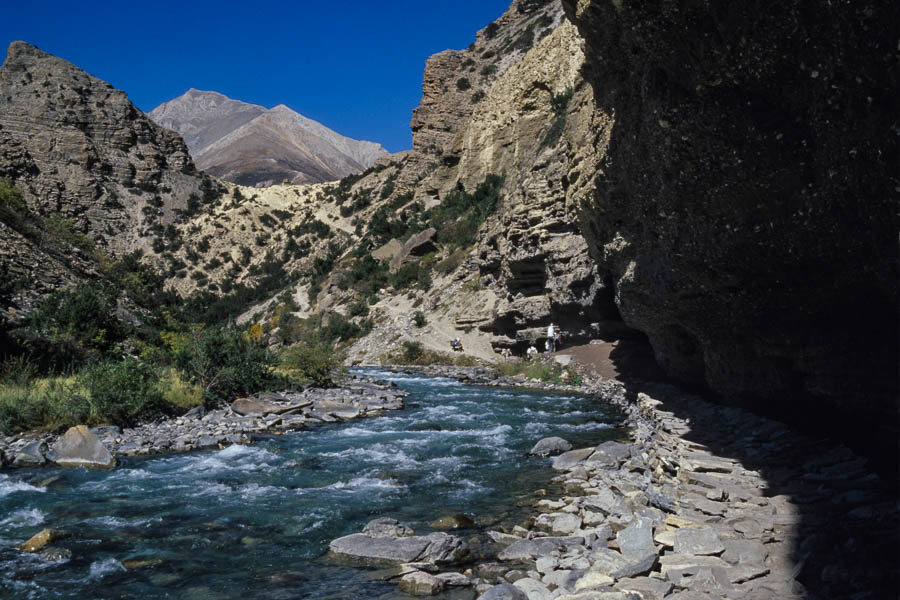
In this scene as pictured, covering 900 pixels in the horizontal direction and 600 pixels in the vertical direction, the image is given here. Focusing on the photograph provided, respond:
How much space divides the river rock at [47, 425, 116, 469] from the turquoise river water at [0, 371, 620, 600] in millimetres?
252

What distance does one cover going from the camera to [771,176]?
530cm

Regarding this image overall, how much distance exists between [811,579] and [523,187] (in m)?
19.5

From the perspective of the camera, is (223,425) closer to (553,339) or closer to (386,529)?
(386,529)

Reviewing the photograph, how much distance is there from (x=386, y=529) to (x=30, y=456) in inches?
239

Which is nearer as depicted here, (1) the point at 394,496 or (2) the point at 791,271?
(2) the point at 791,271

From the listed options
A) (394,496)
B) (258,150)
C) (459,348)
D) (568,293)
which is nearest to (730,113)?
(394,496)

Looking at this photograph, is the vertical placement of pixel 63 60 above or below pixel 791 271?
above

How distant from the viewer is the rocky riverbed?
8.66 m

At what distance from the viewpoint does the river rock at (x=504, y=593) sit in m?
4.12

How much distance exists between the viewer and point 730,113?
539 centimetres

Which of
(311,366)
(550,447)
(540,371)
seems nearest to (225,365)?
(311,366)

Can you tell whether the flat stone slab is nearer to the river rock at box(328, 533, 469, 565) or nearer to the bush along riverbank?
the bush along riverbank

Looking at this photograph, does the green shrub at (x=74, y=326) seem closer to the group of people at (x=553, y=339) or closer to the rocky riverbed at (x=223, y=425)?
the rocky riverbed at (x=223, y=425)

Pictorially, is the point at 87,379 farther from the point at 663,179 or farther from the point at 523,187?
the point at 523,187
